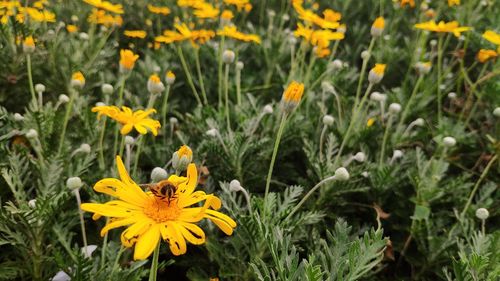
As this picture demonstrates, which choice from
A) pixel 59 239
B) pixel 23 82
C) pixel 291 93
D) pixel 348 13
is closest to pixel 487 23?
pixel 348 13

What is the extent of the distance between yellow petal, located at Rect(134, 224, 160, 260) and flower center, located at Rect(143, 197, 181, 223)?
0.10 ft

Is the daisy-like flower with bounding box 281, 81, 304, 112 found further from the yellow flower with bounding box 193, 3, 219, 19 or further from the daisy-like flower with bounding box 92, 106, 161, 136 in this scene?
the yellow flower with bounding box 193, 3, 219, 19

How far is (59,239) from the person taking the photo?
146cm

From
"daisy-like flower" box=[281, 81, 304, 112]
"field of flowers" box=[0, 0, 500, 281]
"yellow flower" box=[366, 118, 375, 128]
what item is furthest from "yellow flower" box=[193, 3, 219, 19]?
"daisy-like flower" box=[281, 81, 304, 112]

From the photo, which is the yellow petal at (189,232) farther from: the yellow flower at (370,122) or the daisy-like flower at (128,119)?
the yellow flower at (370,122)

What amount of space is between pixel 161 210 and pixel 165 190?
4cm

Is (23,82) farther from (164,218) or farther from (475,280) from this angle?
(475,280)

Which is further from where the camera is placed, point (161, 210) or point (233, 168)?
point (233, 168)

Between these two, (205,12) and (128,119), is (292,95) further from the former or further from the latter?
(205,12)

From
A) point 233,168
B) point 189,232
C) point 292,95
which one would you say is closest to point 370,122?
point 233,168

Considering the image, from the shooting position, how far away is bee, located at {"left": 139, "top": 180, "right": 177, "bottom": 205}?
3.32 ft

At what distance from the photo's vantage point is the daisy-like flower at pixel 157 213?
96cm

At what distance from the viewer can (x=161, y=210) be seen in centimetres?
102

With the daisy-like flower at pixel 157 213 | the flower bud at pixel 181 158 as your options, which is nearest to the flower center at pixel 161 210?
the daisy-like flower at pixel 157 213
